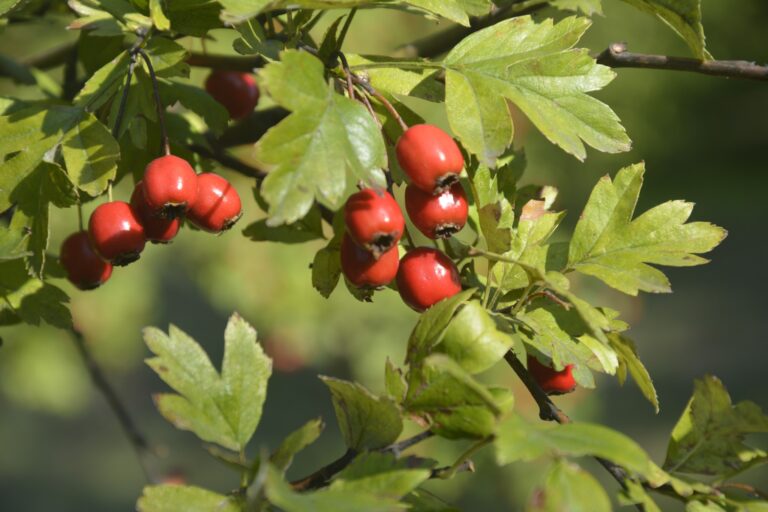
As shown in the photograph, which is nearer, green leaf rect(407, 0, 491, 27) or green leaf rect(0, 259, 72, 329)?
green leaf rect(407, 0, 491, 27)

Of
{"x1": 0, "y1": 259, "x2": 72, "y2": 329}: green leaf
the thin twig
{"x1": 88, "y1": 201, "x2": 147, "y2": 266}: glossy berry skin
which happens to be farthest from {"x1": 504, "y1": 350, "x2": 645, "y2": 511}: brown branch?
the thin twig

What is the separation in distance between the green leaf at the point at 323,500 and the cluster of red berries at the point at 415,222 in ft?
0.90

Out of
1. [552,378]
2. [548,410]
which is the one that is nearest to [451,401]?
[548,410]

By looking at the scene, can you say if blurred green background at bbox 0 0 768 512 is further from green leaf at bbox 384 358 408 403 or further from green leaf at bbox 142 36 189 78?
green leaf at bbox 142 36 189 78

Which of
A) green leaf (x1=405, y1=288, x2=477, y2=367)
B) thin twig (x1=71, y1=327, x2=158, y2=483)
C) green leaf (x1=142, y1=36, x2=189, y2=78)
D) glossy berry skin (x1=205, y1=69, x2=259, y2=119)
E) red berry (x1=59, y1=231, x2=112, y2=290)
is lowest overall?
thin twig (x1=71, y1=327, x2=158, y2=483)

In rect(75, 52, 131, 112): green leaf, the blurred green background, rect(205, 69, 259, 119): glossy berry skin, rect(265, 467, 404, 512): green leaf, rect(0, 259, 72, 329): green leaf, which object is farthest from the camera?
the blurred green background

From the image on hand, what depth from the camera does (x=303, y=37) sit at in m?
1.14

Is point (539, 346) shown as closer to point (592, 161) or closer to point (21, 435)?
point (21, 435)

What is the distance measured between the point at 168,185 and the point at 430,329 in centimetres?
35

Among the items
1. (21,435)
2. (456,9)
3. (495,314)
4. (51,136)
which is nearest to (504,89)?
(456,9)

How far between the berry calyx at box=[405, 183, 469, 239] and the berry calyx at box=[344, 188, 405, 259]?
5 centimetres

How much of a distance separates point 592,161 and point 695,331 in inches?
88.4

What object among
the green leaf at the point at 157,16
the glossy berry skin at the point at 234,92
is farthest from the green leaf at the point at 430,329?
the glossy berry skin at the point at 234,92

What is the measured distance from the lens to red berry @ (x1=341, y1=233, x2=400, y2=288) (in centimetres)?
97
